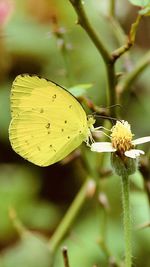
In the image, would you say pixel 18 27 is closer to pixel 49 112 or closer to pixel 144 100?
pixel 144 100

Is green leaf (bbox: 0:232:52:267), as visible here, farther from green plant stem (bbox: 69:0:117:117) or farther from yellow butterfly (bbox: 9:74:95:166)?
green plant stem (bbox: 69:0:117:117)

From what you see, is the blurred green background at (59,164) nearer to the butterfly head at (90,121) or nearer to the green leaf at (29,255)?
the green leaf at (29,255)

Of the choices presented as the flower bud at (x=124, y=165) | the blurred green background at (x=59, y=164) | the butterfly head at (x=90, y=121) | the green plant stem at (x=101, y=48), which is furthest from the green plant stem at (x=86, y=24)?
the blurred green background at (x=59, y=164)

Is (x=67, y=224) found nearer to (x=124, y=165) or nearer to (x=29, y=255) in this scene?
(x=29, y=255)

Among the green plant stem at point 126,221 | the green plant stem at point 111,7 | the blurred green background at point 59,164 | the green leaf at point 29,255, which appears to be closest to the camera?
the green plant stem at point 126,221

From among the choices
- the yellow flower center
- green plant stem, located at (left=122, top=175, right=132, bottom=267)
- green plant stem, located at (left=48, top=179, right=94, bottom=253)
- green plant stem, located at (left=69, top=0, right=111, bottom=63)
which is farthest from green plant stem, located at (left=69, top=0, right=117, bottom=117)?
green plant stem, located at (left=48, top=179, right=94, bottom=253)

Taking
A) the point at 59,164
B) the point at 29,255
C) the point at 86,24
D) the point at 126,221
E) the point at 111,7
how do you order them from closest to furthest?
the point at 126,221 < the point at 86,24 < the point at 29,255 < the point at 111,7 < the point at 59,164

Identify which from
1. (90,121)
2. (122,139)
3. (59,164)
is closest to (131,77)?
(90,121)
